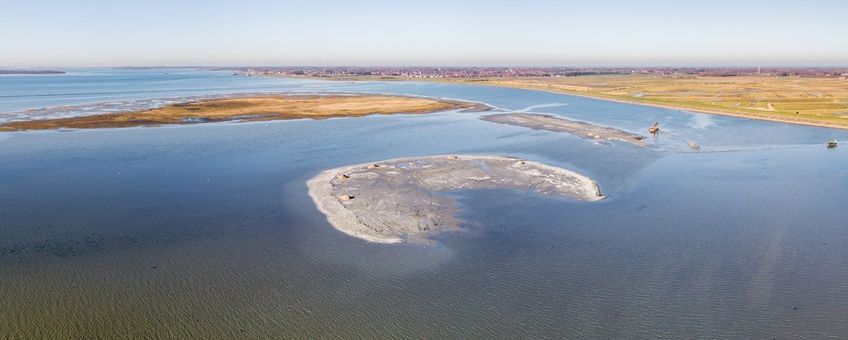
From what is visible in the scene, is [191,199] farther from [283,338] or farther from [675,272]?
[675,272]

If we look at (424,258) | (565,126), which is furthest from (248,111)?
(424,258)

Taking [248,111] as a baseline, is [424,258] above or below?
below

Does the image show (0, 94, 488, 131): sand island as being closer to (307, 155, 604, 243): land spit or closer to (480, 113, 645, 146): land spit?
(480, 113, 645, 146): land spit

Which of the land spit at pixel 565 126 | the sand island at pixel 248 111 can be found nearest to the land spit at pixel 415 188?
the land spit at pixel 565 126

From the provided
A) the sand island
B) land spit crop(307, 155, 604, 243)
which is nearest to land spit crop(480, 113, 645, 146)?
the sand island

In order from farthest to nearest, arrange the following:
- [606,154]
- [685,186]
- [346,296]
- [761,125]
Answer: [761,125]
[606,154]
[685,186]
[346,296]

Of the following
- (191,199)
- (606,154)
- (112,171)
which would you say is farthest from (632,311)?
(112,171)

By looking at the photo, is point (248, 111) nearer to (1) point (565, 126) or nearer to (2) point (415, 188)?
(1) point (565, 126)
